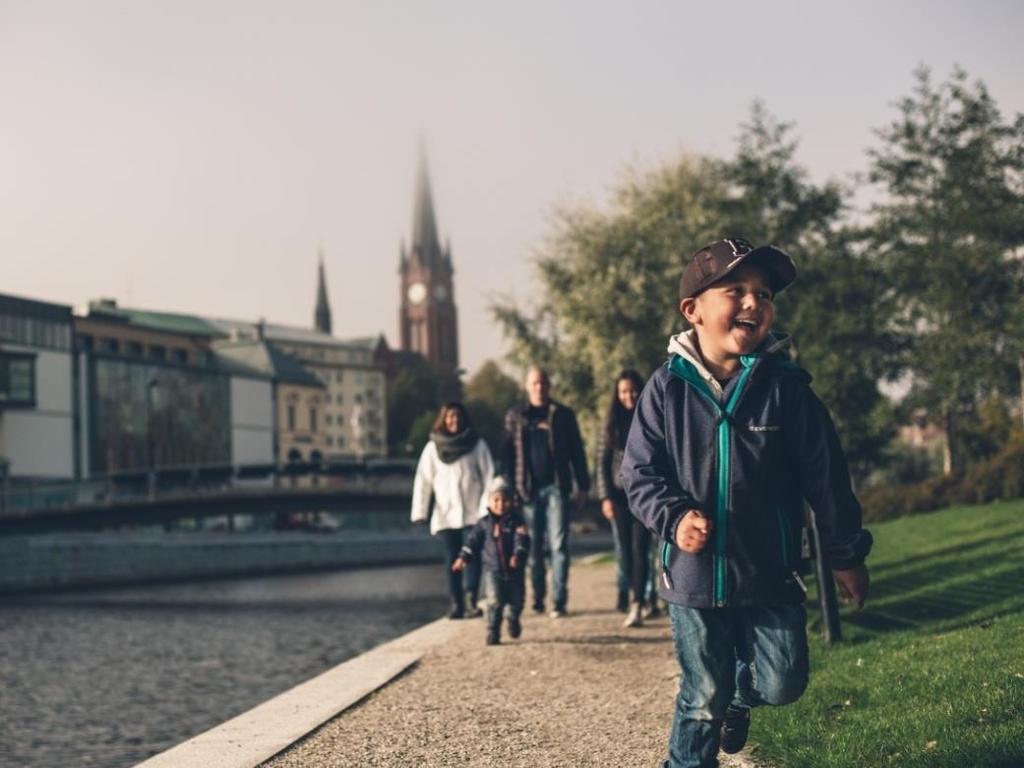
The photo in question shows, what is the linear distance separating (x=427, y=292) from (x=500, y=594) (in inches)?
6625

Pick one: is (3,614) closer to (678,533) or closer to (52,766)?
(52,766)

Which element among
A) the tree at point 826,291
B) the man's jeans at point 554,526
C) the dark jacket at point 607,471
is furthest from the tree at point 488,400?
the dark jacket at point 607,471

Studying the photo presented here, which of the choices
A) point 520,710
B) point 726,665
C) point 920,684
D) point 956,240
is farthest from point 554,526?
point 956,240

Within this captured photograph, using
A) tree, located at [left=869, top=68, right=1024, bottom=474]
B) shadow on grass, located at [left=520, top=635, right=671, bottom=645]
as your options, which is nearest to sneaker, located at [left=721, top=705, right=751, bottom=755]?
shadow on grass, located at [left=520, top=635, right=671, bottom=645]

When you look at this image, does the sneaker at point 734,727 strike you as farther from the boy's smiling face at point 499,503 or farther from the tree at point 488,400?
the tree at point 488,400

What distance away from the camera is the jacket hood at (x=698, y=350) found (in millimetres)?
4395

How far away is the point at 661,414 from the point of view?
176 inches

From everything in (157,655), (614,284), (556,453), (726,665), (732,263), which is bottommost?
(157,655)

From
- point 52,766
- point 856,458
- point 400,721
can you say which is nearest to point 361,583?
point 856,458

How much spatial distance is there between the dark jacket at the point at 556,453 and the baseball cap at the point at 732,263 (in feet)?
25.2

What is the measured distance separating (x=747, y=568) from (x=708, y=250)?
38.9 inches

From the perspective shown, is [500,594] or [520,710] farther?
[500,594]

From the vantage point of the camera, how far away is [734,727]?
14.9 ft

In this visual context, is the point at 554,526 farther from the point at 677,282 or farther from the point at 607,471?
the point at 677,282
